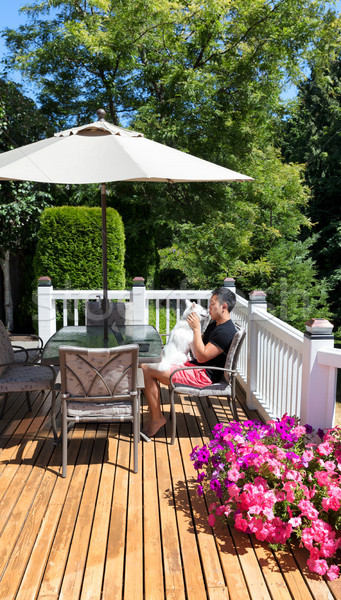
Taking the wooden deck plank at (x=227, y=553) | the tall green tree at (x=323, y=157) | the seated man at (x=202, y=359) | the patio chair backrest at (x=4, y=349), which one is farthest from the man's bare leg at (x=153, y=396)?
the tall green tree at (x=323, y=157)

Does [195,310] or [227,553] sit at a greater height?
[195,310]

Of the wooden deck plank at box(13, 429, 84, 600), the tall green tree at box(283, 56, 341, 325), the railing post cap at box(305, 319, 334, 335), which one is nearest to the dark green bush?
the wooden deck plank at box(13, 429, 84, 600)

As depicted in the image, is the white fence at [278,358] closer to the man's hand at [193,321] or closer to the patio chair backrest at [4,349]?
the man's hand at [193,321]

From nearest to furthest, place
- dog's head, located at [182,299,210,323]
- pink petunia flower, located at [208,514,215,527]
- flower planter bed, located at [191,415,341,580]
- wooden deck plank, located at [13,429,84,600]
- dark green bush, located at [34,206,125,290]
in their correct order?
1. wooden deck plank, located at [13,429,84,600]
2. flower planter bed, located at [191,415,341,580]
3. pink petunia flower, located at [208,514,215,527]
4. dog's head, located at [182,299,210,323]
5. dark green bush, located at [34,206,125,290]

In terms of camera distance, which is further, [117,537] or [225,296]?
[225,296]

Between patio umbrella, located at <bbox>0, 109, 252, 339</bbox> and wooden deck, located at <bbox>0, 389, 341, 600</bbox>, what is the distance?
182 cm

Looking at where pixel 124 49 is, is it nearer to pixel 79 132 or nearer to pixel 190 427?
pixel 79 132

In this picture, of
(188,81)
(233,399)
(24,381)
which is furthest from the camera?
(188,81)

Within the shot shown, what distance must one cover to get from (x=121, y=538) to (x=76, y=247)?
6.47 m

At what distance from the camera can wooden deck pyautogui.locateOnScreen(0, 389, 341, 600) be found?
2133 millimetres

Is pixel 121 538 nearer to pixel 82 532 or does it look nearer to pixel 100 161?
pixel 82 532

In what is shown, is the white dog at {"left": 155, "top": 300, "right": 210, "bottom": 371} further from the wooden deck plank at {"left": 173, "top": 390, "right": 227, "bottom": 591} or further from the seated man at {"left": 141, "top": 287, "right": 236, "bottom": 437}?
the wooden deck plank at {"left": 173, "top": 390, "right": 227, "bottom": 591}

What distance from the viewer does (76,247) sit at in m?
8.47

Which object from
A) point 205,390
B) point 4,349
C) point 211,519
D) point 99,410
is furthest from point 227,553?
point 4,349
